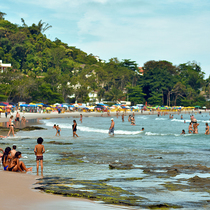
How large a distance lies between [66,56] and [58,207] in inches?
4994

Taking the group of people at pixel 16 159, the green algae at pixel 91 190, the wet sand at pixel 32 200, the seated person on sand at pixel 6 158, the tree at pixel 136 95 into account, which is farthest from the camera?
the tree at pixel 136 95

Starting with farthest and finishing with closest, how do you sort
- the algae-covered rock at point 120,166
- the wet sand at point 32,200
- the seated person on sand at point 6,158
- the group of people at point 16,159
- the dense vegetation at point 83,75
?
the dense vegetation at point 83,75 → the algae-covered rock at point 120,166 → the seated person on sand at point 6,158 → the group of people at point 16,159 → the wet sand at point 32,200

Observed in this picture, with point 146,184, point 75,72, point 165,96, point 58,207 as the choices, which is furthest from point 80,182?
point 165,96

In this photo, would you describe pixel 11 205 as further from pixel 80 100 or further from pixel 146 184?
pixel 80 100

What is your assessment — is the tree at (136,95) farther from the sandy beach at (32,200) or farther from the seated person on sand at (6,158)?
the sandy beach at (32,200)

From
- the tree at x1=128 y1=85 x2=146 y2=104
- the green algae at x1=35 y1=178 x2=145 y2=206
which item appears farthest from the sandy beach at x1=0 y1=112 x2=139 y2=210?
the tree at x1=128 y1=85 x2=146 y2=104

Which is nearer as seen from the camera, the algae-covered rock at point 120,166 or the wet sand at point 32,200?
the wet sand at point 32,200

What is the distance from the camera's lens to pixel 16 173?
11.7 metres

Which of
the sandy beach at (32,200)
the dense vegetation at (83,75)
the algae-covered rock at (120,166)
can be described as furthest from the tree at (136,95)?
the sandy beach at (32,200)

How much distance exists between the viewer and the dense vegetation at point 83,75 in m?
91.9

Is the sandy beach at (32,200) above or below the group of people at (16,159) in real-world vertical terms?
below

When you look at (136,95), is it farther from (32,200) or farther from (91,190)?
(32,200)

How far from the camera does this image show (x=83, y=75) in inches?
4178

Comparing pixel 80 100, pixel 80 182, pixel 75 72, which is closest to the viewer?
pixel 80 182
